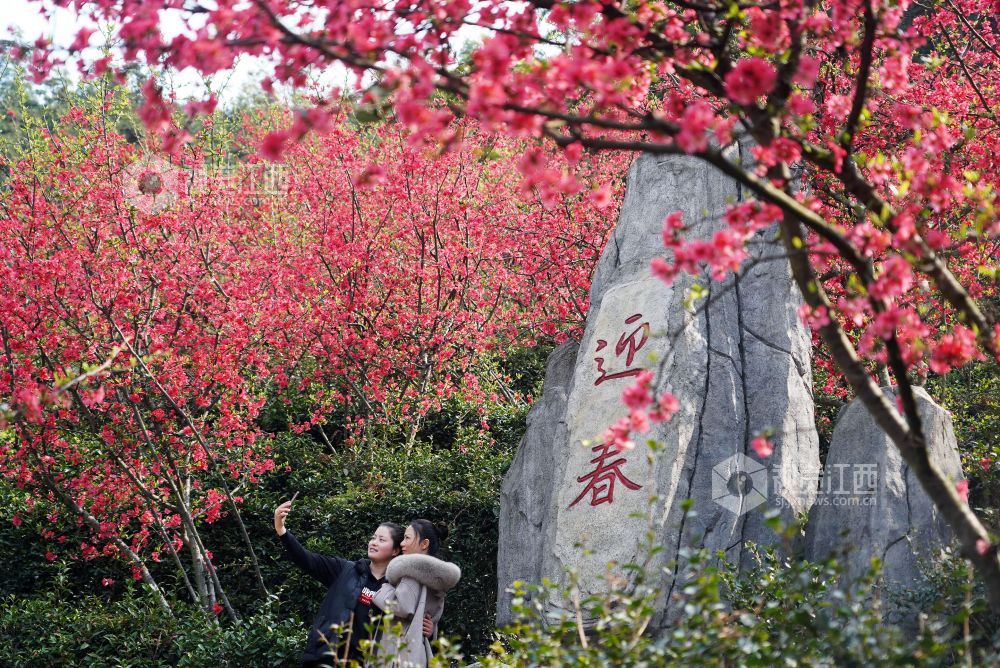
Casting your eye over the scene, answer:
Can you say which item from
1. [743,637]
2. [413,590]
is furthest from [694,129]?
[413,590]

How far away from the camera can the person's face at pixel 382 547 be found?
4871 millimetres

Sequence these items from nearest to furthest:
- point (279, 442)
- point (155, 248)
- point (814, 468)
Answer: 1. point (814, 468)
2. point (155, 248)
3. point (279, 442)

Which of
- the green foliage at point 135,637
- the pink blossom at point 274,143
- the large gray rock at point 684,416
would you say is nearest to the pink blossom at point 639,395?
the pink blossom at point 274,143

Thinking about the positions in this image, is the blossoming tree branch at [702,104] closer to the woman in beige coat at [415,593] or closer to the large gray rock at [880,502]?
the large gray rock at [880,502]

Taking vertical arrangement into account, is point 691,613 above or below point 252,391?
below

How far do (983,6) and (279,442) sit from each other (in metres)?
6.17

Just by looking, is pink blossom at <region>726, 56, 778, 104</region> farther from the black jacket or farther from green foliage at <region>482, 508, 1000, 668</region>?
A: the black jacket

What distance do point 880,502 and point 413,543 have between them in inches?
88.6

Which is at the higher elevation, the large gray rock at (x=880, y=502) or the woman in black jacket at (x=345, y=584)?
the large gray rock at (x=880, y=502)

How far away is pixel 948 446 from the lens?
5.02 meters

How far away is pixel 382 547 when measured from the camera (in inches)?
192

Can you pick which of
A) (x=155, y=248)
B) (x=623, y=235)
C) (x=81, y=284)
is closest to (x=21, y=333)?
(x=81, y=284)

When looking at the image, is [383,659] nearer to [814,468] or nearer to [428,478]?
[814,468]

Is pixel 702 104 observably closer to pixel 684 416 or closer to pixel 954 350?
pixel 954 350
